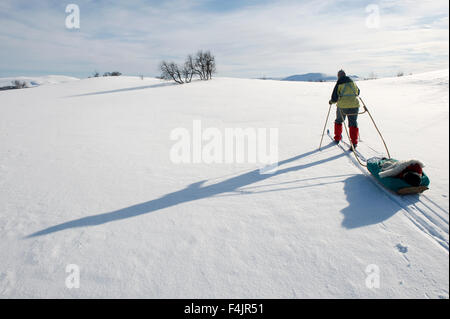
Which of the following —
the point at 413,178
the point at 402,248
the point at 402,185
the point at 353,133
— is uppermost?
the point at 353,133

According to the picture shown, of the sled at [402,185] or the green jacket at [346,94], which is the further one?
the green jacket at [346,94]

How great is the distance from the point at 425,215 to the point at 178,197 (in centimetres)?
397

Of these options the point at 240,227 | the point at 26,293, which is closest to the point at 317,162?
the point at 240,227

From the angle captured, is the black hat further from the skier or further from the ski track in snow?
the skier

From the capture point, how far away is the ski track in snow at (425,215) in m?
2.99

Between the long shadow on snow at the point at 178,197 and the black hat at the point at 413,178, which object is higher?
the black hat at the point at 413,178

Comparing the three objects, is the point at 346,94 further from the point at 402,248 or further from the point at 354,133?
the point at 402,248

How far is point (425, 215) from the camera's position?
3375mm

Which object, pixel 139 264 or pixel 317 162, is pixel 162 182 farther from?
pixel 317 162

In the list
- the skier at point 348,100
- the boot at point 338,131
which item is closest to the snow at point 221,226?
the boot at point 338,131

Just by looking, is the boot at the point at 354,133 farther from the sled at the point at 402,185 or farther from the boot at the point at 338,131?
the sled at the point at 402,185

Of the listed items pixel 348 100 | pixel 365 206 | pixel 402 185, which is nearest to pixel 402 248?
pixel 365 206

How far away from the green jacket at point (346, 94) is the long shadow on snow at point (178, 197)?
1.65 meters
